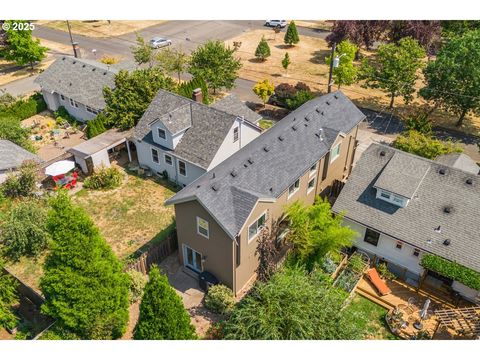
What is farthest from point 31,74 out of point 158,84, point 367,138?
point 367,138

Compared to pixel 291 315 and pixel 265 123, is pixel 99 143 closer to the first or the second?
pixel 265 123

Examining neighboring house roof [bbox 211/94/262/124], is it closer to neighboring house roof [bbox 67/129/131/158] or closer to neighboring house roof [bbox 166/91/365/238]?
neighboring house roof [bbox 166/91/365/238]

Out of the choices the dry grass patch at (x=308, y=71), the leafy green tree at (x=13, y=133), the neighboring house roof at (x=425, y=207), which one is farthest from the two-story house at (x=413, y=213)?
Result: the leafy green tree at (x=13, y=133)

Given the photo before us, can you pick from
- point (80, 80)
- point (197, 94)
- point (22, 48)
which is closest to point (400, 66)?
point (197, 94)

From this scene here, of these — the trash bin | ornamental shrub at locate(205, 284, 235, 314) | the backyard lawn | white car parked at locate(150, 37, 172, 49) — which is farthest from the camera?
white car parked at locate(150, 37, 172, 49)

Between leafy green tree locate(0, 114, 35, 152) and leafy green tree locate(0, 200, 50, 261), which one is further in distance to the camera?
leafy green tree locate(0, 114, 35, 152)

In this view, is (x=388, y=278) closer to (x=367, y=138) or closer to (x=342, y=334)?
(x=342, y=334)

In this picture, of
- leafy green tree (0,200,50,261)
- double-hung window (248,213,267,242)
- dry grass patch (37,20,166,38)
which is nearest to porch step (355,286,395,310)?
double-hung window (248,213,267,242)
